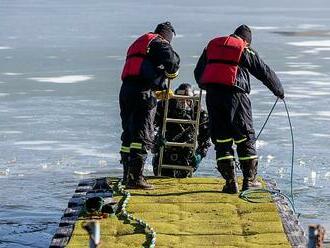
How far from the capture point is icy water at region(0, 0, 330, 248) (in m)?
10.1

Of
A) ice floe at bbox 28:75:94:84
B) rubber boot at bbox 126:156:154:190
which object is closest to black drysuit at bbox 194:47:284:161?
rubber boot at bbox 126:156:154:190

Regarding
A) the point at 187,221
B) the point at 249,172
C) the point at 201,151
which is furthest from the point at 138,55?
the point at 187,221

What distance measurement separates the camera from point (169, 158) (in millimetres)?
9367

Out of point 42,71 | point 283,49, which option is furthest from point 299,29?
point 42,71

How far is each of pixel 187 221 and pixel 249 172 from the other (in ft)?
4.43

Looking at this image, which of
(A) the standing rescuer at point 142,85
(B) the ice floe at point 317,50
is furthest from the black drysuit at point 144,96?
(B) the ice floe at point 317,50

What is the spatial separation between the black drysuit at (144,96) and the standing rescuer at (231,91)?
1.15 feet

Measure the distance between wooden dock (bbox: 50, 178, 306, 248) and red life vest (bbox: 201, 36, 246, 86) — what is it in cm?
105

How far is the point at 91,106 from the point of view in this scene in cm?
1471

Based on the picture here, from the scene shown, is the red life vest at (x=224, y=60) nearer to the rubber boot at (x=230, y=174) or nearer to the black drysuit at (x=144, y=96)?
the black drysuit at (x=144, y=96)

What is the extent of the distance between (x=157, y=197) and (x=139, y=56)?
1312 mm

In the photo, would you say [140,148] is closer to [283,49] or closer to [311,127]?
[311,127]

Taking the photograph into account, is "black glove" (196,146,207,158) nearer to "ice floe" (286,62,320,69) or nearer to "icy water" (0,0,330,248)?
"icy water" (0,0,330,248)

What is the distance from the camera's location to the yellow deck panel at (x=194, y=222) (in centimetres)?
653
